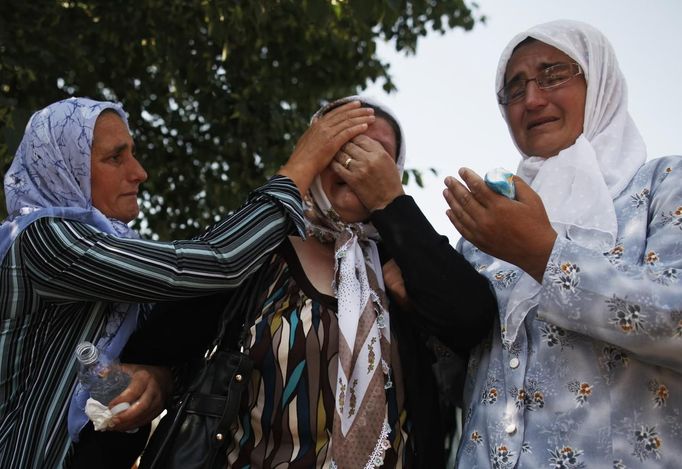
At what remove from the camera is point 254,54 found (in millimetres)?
6980

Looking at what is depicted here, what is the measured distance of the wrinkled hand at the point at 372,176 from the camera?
251cm

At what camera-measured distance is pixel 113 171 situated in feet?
9.39

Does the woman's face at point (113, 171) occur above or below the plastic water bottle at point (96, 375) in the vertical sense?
above

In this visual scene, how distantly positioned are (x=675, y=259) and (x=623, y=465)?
1.73 feet

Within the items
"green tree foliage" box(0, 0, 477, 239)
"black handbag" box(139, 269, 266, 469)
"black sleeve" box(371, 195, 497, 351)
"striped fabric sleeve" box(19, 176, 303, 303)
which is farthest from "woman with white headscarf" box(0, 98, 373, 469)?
"green tree foliage" box(0, 0, 477, 239)

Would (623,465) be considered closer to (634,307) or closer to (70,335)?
(634,307)

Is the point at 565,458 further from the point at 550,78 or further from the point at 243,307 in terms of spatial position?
the point at 550,78

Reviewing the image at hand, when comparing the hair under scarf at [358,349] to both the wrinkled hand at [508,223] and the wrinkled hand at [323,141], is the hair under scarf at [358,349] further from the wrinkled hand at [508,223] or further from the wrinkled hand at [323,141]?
the wrinkled hand at [508,223]

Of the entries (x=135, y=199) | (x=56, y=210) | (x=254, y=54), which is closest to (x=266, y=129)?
(x=254, y=54)

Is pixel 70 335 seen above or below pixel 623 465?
above

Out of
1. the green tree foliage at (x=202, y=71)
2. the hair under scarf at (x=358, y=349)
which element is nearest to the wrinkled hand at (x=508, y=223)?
the hair under scarf at (x=358, y=349)

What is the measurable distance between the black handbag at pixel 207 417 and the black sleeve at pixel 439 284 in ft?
1.62

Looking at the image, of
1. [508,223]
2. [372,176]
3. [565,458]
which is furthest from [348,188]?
[565,458]

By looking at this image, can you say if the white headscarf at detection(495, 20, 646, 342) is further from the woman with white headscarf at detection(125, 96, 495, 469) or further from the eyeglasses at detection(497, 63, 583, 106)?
the woman with white headscarf at detection(125, 96, 495, 469)
